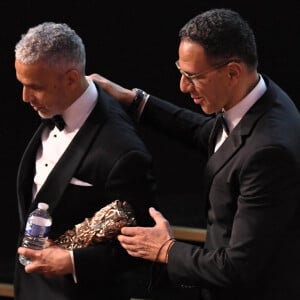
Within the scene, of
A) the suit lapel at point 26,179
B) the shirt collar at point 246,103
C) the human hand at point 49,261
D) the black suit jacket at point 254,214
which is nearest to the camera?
the black suit jacket at point 254,214

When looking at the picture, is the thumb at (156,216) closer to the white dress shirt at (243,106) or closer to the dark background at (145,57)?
the white dress shirt at (243,106)

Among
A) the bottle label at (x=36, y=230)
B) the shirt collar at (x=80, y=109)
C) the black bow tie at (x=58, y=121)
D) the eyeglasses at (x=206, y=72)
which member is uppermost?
the eyeglasses at (x=206, y=72)

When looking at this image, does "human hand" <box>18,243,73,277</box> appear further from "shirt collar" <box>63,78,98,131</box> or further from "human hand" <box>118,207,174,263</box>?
"shirt collar" <box>63,78,98,131</box>

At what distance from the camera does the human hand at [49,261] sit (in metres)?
1.97

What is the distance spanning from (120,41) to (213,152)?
4.64 ft

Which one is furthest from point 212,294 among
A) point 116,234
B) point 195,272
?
point 116,234

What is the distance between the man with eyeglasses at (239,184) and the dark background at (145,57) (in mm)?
1217

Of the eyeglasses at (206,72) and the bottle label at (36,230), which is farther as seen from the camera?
the bottle label at (36,230)

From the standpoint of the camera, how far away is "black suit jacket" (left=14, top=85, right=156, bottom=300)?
1.94 m

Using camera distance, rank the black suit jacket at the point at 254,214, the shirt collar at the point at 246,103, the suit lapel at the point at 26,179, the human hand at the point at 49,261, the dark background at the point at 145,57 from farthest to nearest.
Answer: the dark background at the point at 145,57
the suit lapel at the point at 26,179
the human hand at the point at 49,261
the shirt collar at the point at 246,103
the black suit jacket at the point at 254,214

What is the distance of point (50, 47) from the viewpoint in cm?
193

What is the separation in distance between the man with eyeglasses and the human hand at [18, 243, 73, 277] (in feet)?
0.58

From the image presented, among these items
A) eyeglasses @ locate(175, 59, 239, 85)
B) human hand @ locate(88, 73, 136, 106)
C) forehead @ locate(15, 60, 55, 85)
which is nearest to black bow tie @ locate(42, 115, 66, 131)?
forehead @ locate(15, 60, 55, 85)

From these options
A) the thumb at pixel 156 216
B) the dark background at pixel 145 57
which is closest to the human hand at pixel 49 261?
the thumb at pixel 156 216
